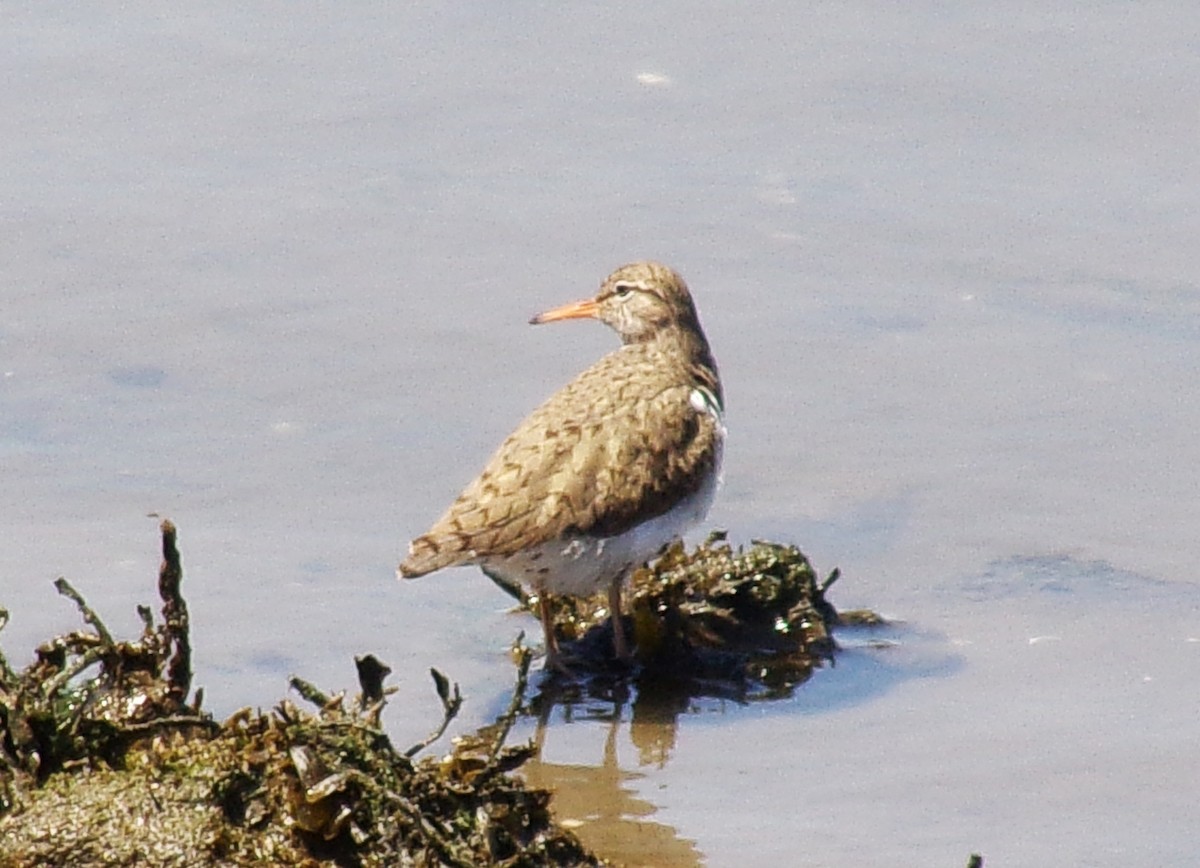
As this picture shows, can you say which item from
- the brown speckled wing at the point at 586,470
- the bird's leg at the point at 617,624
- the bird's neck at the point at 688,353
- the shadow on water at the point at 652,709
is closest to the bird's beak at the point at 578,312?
the bird's neck at the point at 688,353

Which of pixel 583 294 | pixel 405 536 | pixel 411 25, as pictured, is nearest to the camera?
pixel 405 536

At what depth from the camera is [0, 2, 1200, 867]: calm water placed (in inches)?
231

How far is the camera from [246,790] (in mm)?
4031

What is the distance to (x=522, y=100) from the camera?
36.4ft

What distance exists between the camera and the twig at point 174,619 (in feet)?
14.6

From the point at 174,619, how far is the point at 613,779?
4.96 feet

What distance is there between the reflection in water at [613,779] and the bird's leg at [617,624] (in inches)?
6.4

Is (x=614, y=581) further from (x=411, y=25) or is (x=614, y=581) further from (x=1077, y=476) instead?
(x=411, y=25)

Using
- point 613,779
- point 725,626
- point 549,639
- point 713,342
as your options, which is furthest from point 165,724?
point 713,342

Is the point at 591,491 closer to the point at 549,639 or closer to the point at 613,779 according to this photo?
the point at 549,639

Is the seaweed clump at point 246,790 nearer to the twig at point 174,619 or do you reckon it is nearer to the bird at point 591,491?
the twig at point 174,619

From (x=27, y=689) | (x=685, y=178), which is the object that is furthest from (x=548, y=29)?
(x=27, y=689)

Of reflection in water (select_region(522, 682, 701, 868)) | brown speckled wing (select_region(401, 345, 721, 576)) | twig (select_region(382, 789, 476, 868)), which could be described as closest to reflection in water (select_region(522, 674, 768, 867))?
reflection in water (select_region(522, 682, 701, 868))

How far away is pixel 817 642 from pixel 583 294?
3.07m
